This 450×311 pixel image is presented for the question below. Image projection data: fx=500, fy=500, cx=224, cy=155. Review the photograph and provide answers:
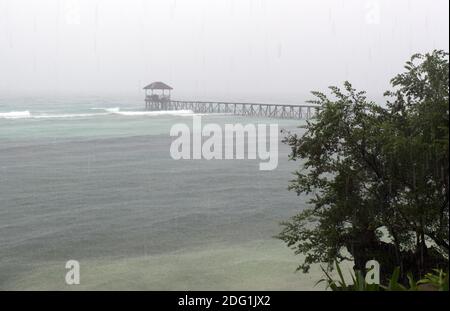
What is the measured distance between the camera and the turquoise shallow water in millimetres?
19156

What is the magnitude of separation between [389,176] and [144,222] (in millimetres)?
15496

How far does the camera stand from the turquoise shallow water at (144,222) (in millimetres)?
19156

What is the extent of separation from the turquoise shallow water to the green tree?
4.42 meters

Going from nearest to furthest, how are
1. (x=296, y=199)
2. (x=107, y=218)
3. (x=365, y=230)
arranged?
(x=365, y=230), (x=107, y=218), (x=296, y=199)

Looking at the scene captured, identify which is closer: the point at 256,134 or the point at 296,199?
the point at 296,199

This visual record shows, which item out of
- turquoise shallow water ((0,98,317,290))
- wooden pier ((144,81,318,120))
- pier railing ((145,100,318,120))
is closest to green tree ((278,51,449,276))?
turquoise shallow water ((0,98,317,290))

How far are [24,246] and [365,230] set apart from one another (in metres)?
15.0

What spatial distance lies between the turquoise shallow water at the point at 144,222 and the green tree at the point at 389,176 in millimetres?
4424

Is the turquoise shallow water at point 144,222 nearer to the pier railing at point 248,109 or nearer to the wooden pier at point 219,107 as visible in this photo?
the pier railing at point 248,109

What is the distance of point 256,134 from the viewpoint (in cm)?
7275

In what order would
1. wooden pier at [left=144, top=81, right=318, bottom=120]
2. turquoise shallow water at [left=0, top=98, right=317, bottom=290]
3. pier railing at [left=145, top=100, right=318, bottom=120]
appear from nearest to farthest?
turquoise shallow water at [left=0, top=98, right=317, bottom=290] → pier railing at [left=145, top=100, right=318, bottom=120] → wooden pier at [left=144, top=81, right=318, bottom=120]

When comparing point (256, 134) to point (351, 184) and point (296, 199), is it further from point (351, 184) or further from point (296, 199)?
point (351, 184)

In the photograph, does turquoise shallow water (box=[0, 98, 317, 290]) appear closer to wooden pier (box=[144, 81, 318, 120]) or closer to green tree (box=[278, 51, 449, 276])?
green tree (box=[278, 51, 449, 276])
